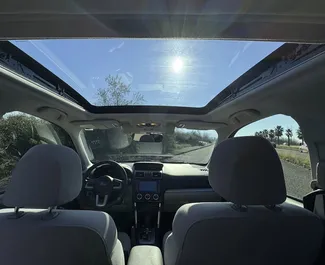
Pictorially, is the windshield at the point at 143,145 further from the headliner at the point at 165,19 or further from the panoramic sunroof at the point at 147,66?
the headliner at the point at 165,19

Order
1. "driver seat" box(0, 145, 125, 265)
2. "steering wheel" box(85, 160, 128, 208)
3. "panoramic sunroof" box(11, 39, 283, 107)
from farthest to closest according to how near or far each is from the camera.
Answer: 1. "steering wheel" box(85, 160, 128, 208)
2. "panoramic sunroof" box(11, 39, 283, 107)
3. "driver seat" box(0, 145, 125, 265)

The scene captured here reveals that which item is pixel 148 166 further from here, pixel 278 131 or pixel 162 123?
pixel 278 131

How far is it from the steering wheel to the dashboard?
9cm

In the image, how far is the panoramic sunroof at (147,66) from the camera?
2113 mm

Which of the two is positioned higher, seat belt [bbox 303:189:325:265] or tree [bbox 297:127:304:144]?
tree [bbox 297:127:304:144]

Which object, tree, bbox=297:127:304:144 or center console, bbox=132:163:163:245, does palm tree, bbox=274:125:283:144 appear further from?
center console, bbox=132:163:163:245

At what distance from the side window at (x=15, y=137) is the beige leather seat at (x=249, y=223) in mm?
1946

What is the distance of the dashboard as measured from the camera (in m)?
4.12

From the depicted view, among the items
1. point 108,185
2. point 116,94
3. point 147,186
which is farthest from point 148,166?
point 116,94

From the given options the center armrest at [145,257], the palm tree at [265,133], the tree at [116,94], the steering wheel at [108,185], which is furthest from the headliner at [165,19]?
the steering wheel at [108,185]

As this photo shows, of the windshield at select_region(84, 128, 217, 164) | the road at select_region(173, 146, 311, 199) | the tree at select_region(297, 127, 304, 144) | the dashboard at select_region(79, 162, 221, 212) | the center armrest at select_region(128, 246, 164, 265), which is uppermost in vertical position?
the tree at select_region(297, 127, 304, 144)

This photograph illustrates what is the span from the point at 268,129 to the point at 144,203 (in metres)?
1.73

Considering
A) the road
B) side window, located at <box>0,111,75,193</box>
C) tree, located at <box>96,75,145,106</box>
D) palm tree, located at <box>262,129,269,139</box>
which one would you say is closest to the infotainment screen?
tree, located at <box>96,75,145,106</box>

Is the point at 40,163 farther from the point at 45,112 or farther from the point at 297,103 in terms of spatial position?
the point at 297,103
